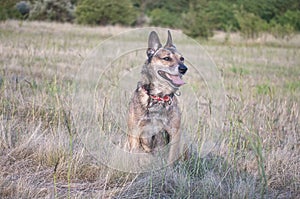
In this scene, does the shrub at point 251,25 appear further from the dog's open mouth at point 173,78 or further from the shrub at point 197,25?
the dog's open mouth at point 173,78

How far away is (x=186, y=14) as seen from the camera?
71.7ft

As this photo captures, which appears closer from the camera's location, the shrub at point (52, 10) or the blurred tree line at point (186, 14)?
the blurred tree line at point (186, 14)

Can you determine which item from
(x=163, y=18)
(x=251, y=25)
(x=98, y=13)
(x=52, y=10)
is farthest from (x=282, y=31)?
(x=52, y=10)

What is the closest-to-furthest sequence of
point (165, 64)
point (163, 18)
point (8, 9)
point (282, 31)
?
1. point (165, 64)
2. point (8, 9)
3. point (282, 31)
4. point (163, 18)

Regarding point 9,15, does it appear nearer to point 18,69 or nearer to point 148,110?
point 18,69

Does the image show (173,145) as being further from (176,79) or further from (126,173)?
(176,79)

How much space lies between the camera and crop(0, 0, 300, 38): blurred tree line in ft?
48.0

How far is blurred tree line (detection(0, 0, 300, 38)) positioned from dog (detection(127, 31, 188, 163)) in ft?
29.5

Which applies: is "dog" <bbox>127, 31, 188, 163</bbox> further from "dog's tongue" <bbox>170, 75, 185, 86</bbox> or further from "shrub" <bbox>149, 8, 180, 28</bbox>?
"shrub" <bbox>149, 8, 180, 28</bbox>

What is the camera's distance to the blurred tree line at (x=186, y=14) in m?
14.6

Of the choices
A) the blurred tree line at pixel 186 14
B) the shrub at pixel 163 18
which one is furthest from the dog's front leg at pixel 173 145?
the shrub at pixel 163 18

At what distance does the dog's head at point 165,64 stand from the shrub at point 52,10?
13620 mm

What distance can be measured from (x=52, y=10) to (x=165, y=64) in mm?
15491

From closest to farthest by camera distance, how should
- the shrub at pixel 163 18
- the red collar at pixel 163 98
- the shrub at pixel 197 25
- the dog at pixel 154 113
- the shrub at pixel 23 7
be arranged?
the dog at pixel 154 113
the red collar at pixel 163 98
the shrub at pixel 23 7
the shrub at pixel 197 25
the shrub at pixel 163 18
